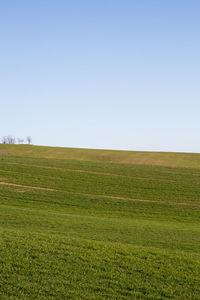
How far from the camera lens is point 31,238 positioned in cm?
1351

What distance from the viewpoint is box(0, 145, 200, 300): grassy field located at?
954cm

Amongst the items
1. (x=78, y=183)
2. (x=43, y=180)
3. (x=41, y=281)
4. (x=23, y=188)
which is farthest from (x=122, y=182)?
(x=41, y=281)

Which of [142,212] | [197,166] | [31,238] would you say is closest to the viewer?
[31,238]

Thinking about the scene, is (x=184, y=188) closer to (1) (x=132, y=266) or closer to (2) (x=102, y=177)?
(2) (x=102, y=177)

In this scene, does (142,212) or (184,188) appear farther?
(184,188)

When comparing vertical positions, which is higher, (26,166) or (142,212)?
(26,166)

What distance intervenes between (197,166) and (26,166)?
1208 inches

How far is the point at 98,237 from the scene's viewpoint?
15609 mm

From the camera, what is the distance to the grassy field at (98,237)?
376 inches

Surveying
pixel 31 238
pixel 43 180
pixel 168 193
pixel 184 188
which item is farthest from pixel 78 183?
pixel 31 238

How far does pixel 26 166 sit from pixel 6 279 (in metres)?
35.3

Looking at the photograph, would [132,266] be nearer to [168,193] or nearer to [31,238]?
[31,238]

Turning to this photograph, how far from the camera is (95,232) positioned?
1700 centimetres

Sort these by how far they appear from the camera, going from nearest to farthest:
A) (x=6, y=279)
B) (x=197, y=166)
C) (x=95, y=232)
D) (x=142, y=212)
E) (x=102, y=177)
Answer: (x=6, y=279)
(x=95, y=232)
(x=142, y=212)
(x=102, y=177)
(x=197, y=166)
